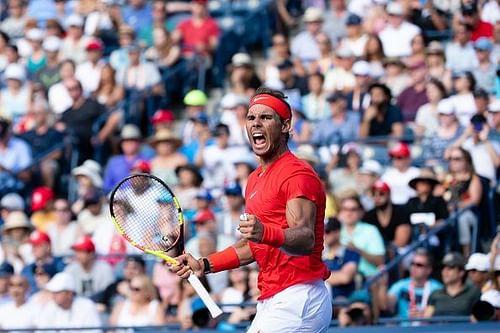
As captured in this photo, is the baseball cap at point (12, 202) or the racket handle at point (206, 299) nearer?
the racket handle at point (206, 299)

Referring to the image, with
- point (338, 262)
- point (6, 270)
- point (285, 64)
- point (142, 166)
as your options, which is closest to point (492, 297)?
point (338, 262)

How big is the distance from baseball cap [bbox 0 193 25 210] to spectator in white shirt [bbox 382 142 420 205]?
3893 millimetres

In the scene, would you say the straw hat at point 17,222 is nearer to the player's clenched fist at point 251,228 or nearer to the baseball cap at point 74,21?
the baseball cap at point 74,21

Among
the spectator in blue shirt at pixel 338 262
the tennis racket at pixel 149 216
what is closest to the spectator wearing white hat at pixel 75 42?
the spectator in blue shirt at pixel 338 262

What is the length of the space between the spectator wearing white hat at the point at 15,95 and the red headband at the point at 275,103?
9.45 m

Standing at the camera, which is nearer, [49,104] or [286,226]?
[286,226]

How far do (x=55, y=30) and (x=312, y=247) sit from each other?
10867 mm

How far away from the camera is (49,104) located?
54.8ft

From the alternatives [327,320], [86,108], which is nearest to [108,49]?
[86,108]

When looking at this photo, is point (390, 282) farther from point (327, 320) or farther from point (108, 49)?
point (108, 49)

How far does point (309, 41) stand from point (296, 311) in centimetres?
Answer: 897

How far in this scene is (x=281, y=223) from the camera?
7.45 m

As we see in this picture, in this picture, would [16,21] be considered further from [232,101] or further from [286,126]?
[286,126]

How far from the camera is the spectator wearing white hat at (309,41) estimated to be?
52.8 ft
